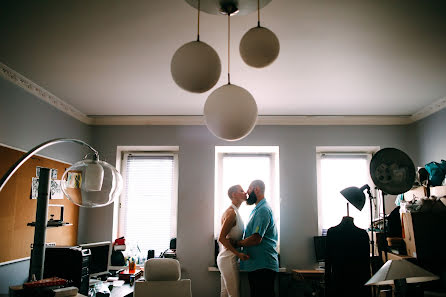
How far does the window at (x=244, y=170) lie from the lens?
5113 mm

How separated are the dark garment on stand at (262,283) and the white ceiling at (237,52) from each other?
2042 millimetres

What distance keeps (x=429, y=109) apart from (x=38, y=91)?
491 centimetres

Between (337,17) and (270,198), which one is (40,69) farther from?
(270,198)

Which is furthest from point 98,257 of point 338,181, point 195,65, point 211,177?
point 338,181

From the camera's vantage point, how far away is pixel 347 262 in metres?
2.87

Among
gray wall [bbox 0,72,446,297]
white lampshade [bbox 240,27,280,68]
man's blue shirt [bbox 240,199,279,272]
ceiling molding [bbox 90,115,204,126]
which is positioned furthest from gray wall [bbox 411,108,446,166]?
white lampshade [bbox 240,27,280,68]

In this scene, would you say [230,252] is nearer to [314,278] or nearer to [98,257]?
[314,278]

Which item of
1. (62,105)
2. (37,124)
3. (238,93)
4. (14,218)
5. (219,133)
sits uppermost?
(62,105)

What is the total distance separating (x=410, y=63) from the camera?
3148mm

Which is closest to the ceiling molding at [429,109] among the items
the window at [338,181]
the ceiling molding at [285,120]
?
the ceiling molding at [285,120]

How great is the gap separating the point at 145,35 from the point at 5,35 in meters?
1.14

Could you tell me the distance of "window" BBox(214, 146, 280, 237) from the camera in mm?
5113

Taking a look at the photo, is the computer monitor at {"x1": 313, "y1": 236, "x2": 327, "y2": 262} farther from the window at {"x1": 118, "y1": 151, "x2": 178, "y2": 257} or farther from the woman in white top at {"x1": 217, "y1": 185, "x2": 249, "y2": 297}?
the window at {"x1": 118, "y1": 151, "x2": 178, "y2": 257}

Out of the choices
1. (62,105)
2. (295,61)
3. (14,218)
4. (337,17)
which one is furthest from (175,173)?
(337,17)
